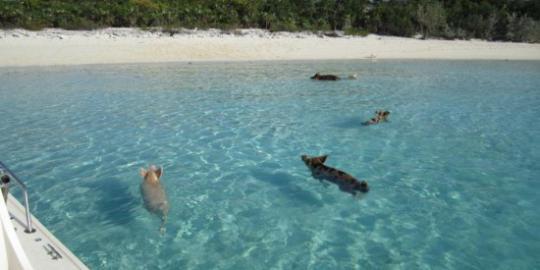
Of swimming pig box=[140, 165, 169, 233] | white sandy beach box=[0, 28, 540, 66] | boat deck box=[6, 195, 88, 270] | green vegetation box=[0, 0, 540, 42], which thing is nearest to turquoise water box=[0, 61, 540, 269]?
swimming pig box=[140, 165, 169, 233]

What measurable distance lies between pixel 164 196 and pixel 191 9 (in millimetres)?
33854

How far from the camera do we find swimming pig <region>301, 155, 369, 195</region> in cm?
572

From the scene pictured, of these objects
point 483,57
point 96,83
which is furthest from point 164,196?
point 483,57

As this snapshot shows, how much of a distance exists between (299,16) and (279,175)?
34566mm

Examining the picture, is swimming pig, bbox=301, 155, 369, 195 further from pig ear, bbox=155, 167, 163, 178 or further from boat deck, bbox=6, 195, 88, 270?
boat deck, bbox=6, 195, 88, 270

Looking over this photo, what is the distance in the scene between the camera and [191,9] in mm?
36781

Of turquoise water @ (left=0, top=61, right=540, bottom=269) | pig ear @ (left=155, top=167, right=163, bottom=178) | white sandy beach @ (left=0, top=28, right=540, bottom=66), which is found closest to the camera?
turquoise water @ (left=0, top=61, right=540, bottom=269)

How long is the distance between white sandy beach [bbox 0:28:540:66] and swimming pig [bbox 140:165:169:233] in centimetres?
1900

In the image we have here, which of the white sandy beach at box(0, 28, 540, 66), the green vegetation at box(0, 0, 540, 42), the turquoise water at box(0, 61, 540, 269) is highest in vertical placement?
the green vegetation at box(0, 0, 540, 42)

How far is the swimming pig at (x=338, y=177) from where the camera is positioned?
572cm

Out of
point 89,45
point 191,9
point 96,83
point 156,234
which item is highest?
point 191,9

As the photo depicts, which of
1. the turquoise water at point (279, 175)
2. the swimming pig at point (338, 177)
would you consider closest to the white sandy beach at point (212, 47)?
the turquoise water at point (279, 175)

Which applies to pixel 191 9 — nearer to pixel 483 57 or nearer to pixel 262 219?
pixel 483 57

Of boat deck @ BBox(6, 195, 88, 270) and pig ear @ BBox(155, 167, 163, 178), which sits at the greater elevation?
pig ear @ BBox(155, 167, 163, 178)
